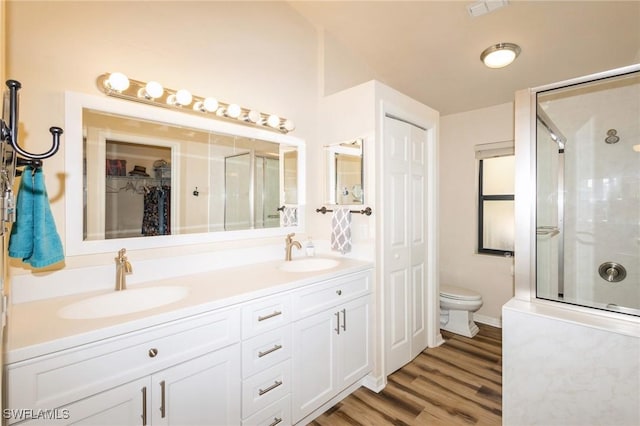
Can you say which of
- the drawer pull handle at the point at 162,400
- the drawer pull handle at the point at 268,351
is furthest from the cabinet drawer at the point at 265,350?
the drawer pull handle at the point at 162,400

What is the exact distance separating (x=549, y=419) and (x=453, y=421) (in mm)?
540

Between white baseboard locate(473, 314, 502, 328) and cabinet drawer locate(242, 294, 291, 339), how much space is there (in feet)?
8.60

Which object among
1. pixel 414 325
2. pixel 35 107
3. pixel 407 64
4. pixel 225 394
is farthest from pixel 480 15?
pixel 225 394

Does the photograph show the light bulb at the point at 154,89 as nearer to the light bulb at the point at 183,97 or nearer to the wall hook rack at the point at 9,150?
the light bulb at the point at 183,97

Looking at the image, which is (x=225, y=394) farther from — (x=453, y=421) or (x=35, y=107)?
(x=35, y=107)

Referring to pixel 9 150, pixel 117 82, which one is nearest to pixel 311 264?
pixel 117 82

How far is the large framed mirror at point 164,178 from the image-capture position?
1413 millimetres

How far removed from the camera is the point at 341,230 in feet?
7.30

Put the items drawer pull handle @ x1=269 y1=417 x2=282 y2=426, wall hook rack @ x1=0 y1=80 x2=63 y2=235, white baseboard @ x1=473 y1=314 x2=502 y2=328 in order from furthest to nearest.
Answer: white baseboard @ x1=473 y1=314 x2=502 y2=328
drawer pull handle @ x1=269 y1=417 x2=282 y2=426
wall hook rack @ x1=0 y1=80 x2=63 y2=235

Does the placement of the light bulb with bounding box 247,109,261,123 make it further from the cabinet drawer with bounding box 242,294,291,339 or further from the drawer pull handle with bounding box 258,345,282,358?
the drawer pull handle with bounding box 258,345,282,358

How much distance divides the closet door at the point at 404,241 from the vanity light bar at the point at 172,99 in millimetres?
1001

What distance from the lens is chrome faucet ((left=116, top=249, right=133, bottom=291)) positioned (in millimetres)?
1429

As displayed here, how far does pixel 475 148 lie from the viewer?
3.30m

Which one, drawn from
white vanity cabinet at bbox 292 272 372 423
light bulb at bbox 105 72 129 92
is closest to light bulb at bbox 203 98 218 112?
light bulb at bbox 105 72 129 92
